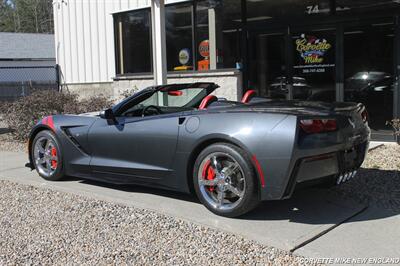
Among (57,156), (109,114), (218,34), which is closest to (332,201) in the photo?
(109,114)

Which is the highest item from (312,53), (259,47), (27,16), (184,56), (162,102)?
(27,16)

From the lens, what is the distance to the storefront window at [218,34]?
1166cm

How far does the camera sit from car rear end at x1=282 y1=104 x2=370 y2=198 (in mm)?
4363

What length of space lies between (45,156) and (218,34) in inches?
249

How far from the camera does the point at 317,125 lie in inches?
175

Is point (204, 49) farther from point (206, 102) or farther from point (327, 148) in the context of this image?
point (327, 148)

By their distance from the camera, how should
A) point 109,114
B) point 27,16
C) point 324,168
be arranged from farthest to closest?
1. point 27,16
2. point 109,114
3. point 324,168

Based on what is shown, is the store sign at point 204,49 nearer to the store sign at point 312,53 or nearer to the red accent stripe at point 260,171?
the store sign at point 312,53

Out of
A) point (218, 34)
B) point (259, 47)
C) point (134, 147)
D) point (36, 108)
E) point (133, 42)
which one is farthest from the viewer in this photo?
point (133, 42)

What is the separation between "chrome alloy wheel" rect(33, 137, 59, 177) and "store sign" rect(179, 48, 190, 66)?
6.23 m

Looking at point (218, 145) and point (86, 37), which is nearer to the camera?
point (218, 145)

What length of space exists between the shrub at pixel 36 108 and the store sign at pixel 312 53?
4547 millimetres

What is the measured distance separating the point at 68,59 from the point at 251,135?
12438 millimetres

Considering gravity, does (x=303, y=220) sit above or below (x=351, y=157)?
below
